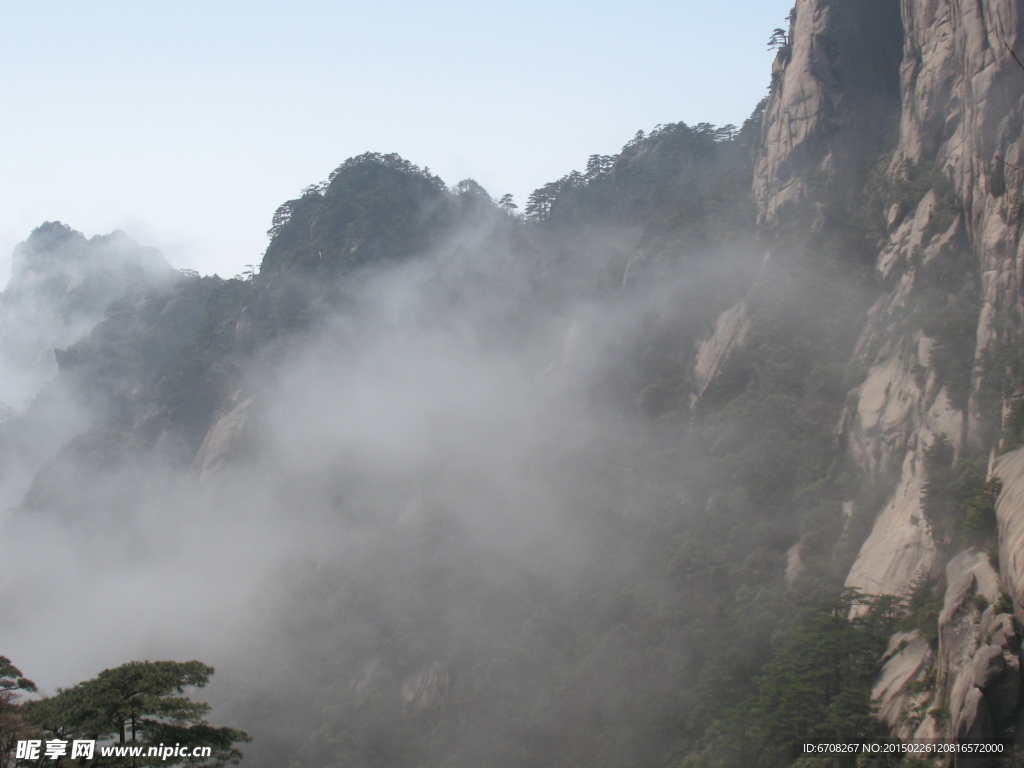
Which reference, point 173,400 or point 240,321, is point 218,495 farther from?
point 240,321

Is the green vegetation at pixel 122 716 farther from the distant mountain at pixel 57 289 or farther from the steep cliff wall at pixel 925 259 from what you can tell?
the distant mountain at pixel 57 289

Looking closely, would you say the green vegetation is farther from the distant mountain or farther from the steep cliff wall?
the distant mountain

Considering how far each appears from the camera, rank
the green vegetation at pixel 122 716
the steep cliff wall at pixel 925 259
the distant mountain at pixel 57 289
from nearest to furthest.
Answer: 1. the green vegetation at pixel 122 716
2. the steep cliff wall at pixel 925 259
3. the distant mountain at pixel 57 289

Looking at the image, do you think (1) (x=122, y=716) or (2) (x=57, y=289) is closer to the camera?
(1) (x=122, y=716)

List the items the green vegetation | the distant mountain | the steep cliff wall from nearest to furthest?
the green vegetation
the steep cliff wall
the distant mountain

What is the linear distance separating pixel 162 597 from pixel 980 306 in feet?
235

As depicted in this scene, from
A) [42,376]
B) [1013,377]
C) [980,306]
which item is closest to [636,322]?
[980,306]

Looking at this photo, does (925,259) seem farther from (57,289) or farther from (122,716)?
(57,289)

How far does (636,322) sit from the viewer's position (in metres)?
85.9

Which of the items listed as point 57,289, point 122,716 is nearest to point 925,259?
point 122,716

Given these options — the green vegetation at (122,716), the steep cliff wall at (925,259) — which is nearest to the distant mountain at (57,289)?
the steep cliff wall at (925,259)

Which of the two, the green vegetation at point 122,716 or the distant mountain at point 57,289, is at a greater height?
the distant mountain at point 57,289

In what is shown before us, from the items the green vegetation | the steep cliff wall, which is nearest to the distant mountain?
the steep cliff wall

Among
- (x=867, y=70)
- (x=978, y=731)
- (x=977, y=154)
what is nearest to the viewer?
(x=978, y=731)
